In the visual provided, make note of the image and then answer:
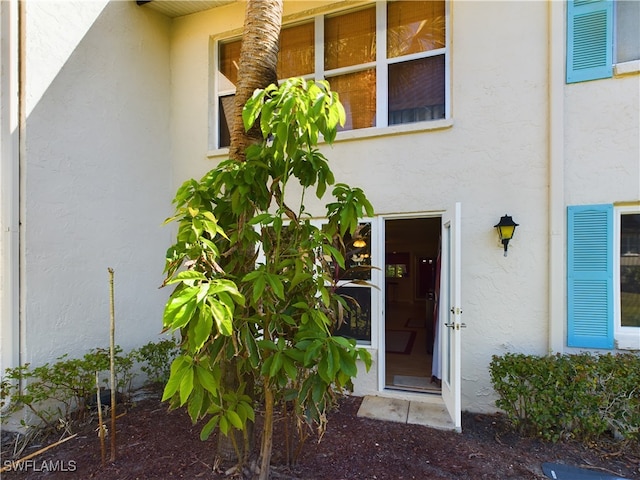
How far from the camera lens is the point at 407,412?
13.6 ft

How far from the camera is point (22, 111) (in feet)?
12.6

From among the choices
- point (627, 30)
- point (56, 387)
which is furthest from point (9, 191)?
point (627, 30)

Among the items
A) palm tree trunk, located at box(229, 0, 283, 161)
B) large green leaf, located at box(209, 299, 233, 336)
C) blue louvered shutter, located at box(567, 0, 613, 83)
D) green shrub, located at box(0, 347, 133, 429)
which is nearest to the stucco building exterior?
blue louvered shutter, located at box(567, 0, 613, 83)

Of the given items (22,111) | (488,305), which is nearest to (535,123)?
(488,305)

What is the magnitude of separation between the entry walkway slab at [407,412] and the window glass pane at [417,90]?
372 centimetres

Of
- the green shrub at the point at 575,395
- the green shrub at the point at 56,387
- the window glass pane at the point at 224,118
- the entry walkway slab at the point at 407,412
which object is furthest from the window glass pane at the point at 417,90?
the green shrub at the point at 56,387

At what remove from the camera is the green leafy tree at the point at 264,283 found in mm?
2061

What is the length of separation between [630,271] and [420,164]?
258cm

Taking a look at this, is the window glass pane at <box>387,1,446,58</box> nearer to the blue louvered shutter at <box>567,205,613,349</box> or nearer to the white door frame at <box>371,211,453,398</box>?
the white door frame at <box>371,211,453,398</box>

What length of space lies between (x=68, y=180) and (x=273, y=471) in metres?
4.09

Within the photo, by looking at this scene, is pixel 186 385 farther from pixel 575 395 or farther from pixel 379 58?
pixel 379 58

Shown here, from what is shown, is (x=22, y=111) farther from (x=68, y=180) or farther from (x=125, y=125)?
(x=125, y=125)

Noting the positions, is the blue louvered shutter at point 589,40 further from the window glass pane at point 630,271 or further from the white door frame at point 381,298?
the white door frame at point 381,298

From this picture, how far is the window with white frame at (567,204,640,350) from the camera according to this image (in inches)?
145
